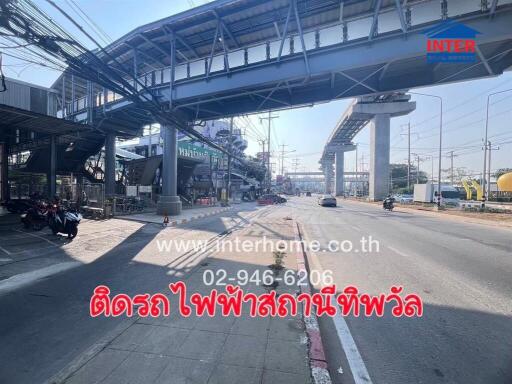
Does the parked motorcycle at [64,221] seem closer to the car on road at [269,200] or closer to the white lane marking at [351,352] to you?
the white lane marking at [351,352]

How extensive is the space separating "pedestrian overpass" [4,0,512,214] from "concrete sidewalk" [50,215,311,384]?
9285mm

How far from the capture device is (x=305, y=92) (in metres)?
17.0

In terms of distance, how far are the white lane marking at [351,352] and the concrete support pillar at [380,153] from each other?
41.4 metres

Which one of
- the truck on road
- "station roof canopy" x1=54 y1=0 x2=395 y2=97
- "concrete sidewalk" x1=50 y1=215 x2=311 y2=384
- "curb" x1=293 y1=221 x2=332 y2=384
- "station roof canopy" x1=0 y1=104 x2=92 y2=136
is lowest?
"concrete sidewalk" x1=50 y1=215 x2=311 y2=384

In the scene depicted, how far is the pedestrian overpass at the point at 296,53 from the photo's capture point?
12102 mm

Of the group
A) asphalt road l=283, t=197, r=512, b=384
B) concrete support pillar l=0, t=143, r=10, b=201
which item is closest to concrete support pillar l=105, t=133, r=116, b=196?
concrete support pillar l=0, t=143, r=10, b=201

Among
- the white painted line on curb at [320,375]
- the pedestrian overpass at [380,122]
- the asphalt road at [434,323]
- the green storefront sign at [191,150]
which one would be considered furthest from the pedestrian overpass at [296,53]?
the pedestrian overpass at [380,122]

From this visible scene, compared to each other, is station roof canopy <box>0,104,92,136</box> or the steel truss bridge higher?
the steel truss bridge

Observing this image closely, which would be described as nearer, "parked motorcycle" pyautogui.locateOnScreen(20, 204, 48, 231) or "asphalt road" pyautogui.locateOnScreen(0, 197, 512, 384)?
"asphalt road" pyautogui.locateOnScreen(0, 197, 512, 384)

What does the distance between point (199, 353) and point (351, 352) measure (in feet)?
5.83

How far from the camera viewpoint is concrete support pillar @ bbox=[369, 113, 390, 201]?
1631 inches

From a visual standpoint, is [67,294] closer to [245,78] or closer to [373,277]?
[373,277]

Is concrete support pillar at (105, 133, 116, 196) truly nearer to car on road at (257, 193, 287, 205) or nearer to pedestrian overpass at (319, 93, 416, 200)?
car on road at (257, 193, 287, 205)

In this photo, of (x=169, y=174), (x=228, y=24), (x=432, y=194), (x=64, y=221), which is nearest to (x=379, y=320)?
(x=64, y=221)
